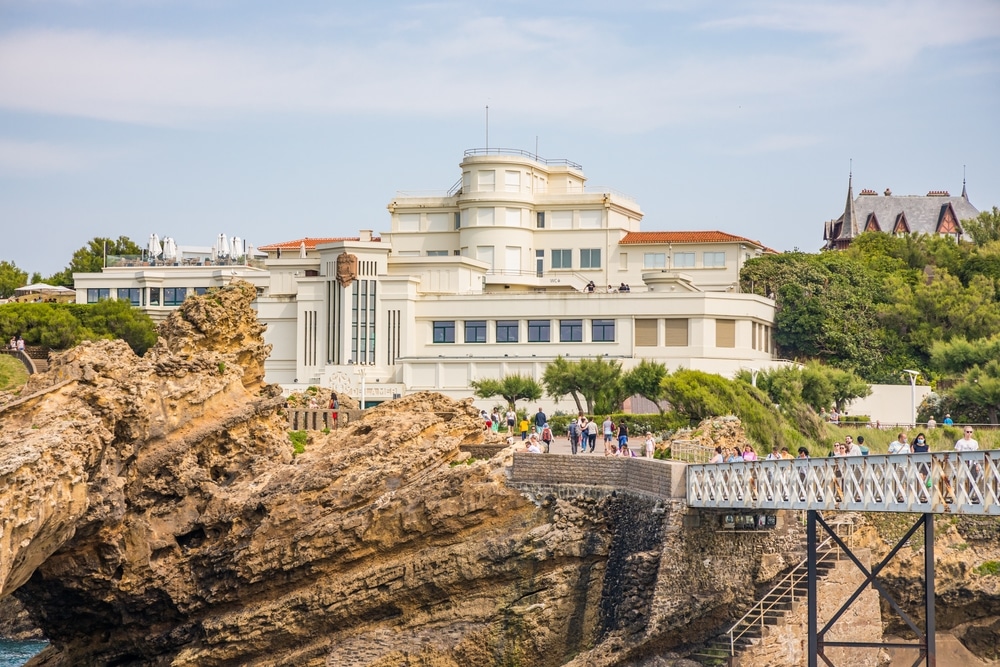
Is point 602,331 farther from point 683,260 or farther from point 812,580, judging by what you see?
point 812,580

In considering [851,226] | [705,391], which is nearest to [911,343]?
[705,391]

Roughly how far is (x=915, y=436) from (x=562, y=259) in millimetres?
44861

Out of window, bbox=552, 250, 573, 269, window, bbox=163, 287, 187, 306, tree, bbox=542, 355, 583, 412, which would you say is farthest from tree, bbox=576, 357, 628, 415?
window, bbox=163, 287, 187, 306

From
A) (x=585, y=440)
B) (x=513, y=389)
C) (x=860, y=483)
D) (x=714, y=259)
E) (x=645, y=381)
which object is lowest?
(x=585, y=440)

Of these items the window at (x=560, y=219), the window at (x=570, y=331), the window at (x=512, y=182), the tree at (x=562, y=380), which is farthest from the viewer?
the window at (x=560, y=219)

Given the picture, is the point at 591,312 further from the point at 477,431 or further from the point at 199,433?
the point at 199,433

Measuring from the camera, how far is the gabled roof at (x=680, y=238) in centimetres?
9562

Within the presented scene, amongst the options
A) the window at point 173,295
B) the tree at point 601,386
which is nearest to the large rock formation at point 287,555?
the tree at point 601,386

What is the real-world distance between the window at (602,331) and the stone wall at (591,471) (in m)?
35.0

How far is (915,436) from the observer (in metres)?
52.1

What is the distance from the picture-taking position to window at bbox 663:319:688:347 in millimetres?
78938

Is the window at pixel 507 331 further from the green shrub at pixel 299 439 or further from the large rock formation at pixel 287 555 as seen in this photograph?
the large rock formation at pixel 287 555

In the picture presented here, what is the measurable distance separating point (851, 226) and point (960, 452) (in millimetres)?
119583

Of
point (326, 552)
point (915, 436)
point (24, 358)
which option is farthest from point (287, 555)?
point (24, 358)
